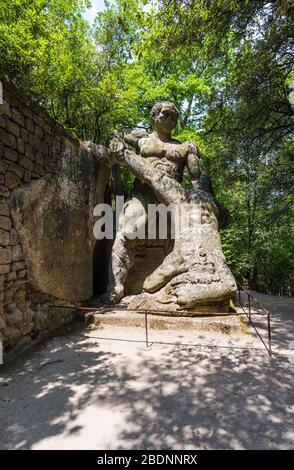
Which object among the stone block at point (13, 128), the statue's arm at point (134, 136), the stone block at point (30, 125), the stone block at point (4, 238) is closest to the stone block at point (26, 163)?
the stone block at point (13, 128)

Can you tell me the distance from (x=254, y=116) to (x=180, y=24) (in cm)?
272

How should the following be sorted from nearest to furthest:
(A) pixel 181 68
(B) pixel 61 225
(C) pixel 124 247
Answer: (B) pixel 61 225
(C) pixel 124 247
(A) pixel 181 68

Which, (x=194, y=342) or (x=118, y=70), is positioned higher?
(x=118, y=70)

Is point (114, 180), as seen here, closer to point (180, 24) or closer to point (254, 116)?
point (180, 24)

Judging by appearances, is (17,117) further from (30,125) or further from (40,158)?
(40,158)

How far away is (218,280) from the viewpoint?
429 centimetres

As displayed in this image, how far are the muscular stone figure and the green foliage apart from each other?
49.0 inches

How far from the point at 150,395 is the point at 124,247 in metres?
3.03

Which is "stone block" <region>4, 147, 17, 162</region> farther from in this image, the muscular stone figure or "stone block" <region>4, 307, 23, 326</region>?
the muscular stone figure

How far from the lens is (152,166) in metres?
5.37

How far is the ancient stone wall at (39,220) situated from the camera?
10.9 feet

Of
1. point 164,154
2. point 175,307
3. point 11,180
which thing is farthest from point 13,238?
point 164,154

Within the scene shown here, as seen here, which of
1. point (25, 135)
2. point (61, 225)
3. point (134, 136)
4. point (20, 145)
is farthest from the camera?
point (134, 136)
